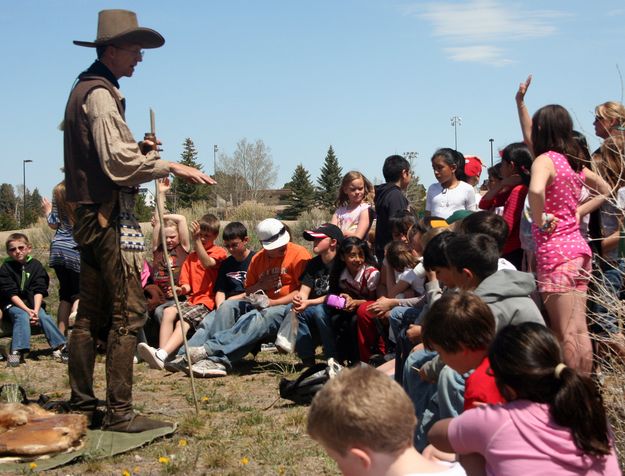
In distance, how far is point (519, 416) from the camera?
2896 millimetres

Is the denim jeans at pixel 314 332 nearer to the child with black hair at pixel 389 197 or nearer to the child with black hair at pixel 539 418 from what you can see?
the child with black hair at pixel 389 197

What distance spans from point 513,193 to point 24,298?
519cm

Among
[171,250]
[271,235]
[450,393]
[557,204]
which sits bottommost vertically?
[450,393]

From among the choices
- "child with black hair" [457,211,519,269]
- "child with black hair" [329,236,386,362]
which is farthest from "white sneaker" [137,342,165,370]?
"child with black hair" [457,211,519,269]

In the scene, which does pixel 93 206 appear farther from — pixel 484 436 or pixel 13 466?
pixel 484 436

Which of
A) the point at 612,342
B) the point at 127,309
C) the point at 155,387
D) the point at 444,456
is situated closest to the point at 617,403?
the point at 612,342

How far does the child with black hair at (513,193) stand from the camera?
612 cm

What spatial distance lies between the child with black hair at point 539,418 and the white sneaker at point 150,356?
5.02 meters

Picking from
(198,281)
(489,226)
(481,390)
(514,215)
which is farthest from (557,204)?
(198,281)

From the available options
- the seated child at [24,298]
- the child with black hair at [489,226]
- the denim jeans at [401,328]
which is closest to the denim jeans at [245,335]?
the denim jeans at [401,328]

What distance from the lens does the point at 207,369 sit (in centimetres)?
730

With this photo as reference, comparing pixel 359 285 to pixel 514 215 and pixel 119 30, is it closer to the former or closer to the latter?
pixel 514 215

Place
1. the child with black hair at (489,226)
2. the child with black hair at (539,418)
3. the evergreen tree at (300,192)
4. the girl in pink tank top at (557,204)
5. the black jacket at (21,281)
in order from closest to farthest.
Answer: the child with black hair at (539,418) → the girl in pink tank top at (557,204) → the child with black hair at (489,226) → the black jacket at (21,281) → the evergreen tree at (300,192)

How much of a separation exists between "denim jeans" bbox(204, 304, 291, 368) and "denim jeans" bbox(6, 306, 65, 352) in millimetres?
1867
